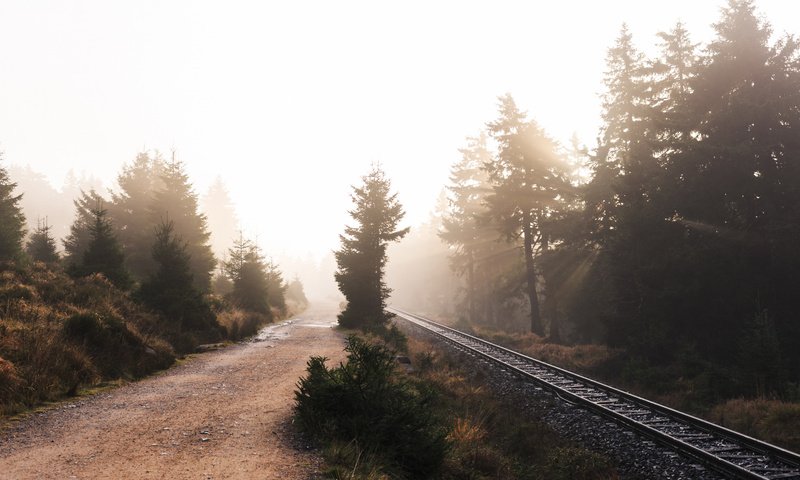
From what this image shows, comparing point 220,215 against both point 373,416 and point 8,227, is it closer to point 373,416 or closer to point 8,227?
point 8,227

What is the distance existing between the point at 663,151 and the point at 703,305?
7800 millimetres

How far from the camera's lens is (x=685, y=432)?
29.8ft

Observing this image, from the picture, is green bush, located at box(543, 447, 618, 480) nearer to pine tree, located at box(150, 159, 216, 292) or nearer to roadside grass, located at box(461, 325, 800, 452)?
roadside grass, located at box(461, 325, 800, 452)

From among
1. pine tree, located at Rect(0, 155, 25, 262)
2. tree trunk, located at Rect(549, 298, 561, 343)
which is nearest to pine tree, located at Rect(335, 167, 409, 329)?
tree trunk, located at Rect(549, 298, 561, 343)

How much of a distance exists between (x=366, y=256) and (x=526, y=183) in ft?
37.2

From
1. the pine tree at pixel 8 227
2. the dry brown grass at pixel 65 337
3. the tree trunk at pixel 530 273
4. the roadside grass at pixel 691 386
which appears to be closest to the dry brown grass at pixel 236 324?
the dry brown grass at pixel 65 337

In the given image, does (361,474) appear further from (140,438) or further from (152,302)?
(152,302)

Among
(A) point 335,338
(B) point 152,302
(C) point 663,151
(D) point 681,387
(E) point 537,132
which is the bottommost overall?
(D) point 681,387

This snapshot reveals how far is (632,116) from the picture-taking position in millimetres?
27266

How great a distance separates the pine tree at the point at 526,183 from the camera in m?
27.7

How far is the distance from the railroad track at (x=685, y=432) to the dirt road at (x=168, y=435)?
6.78m

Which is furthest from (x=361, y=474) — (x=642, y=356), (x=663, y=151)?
(x=663, y=151)

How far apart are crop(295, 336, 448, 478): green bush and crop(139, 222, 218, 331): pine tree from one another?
36.1 ft

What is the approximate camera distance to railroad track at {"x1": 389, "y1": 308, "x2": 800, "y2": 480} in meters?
7.28
